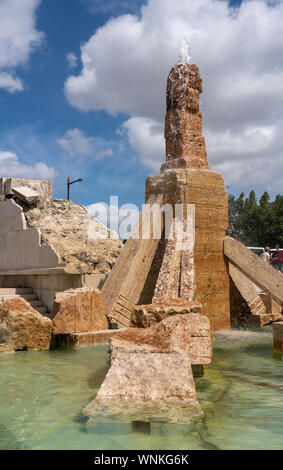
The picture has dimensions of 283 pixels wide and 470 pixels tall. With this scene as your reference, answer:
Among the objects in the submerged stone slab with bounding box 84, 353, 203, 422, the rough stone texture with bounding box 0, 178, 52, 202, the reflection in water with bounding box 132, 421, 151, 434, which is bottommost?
the reflection in water with bounding box 132, 421, 151, 434

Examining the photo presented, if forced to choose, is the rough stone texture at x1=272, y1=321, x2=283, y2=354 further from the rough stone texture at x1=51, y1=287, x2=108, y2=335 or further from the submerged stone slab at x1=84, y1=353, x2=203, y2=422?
the rough stone texture at x1=51, y1=287, x2=108, y2=335

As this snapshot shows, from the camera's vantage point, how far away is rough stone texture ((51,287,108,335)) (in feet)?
19.0

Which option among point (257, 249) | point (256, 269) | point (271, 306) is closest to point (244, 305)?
point (271, 306)

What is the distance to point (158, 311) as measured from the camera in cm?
468

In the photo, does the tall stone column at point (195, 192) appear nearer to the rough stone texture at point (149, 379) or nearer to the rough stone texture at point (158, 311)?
the rough stone texture at point (158, 311)

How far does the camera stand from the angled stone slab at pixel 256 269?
20.9 ft

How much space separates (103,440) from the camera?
2.34m

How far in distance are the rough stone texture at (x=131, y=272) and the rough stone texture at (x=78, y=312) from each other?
269 mm

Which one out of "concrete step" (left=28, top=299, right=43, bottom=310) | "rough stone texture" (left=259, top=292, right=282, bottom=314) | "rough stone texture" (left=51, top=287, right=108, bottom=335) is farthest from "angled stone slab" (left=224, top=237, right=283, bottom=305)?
"concrete step" (left=28, top=299, right=43, bottom=310)

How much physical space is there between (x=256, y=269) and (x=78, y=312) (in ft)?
8.83

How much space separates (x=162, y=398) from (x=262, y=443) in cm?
66

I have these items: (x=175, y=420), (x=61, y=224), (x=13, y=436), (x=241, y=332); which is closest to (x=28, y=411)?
(x=13, y=436)
